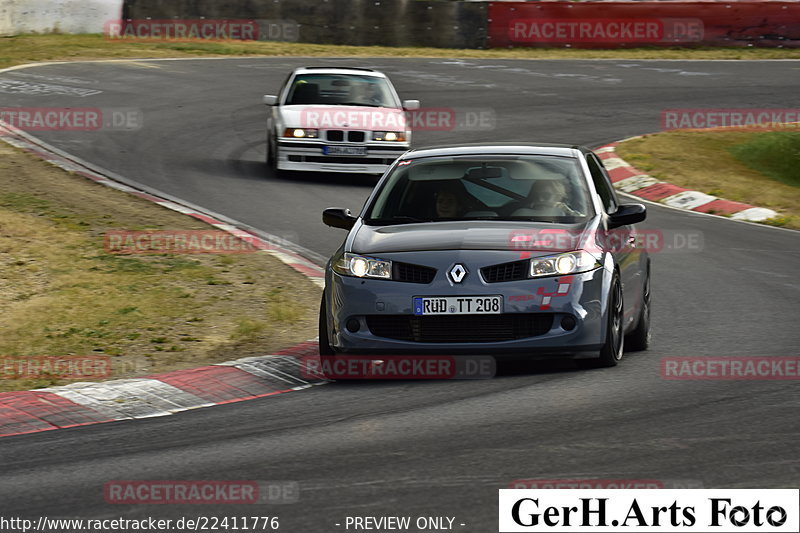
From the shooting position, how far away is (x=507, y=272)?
8.35 meters

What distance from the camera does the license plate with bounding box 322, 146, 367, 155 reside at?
18766mm

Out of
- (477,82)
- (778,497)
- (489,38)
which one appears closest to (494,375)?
(778,497)

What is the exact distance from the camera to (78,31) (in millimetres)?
35750

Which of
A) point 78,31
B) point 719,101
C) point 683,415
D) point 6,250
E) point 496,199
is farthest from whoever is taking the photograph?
point 78,31

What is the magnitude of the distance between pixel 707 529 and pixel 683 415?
1975mm

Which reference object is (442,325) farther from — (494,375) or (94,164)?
(94,164)

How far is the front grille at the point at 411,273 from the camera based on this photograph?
8.38m

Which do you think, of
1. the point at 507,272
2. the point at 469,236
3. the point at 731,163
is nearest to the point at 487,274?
the point at 507,272
